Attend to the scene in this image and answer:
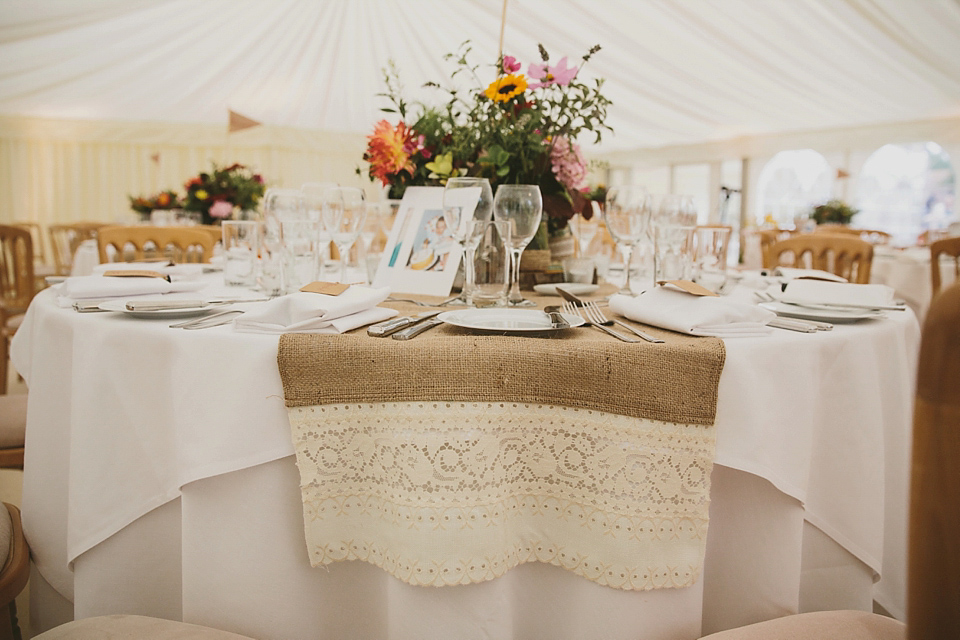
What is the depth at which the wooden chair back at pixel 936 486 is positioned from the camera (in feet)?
1.54

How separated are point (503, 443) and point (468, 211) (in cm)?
61

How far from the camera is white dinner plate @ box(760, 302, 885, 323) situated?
1169 millimetres

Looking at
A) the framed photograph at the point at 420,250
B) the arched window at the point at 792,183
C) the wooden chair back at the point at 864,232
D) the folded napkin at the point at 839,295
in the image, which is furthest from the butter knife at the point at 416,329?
the arched window at the point at 792,183

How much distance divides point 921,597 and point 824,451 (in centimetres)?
62

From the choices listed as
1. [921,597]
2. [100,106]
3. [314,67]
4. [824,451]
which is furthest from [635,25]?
[100,106]

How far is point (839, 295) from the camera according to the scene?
1.29m

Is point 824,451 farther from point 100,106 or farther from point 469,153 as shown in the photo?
point 100,106

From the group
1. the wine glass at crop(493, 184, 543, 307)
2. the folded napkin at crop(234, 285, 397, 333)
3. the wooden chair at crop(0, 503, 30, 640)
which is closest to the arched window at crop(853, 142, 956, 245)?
the wine glass at crop(493, 184, 543, 307)

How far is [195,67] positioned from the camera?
10.1 metres

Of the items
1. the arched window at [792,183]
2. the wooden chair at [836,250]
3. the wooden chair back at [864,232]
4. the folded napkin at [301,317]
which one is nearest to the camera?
the folded napkin at [301,317]

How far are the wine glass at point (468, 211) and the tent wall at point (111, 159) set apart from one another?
10.4 m

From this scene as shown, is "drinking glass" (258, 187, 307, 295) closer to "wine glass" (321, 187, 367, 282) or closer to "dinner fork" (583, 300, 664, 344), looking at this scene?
"wine glass" (321, 187, 367, 282)

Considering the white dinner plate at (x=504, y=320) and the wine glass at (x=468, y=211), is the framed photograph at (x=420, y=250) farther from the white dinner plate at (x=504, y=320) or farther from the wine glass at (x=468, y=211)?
the white dinner plate at (x=504, y=320)

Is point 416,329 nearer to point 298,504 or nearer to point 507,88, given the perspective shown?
point 298,504
